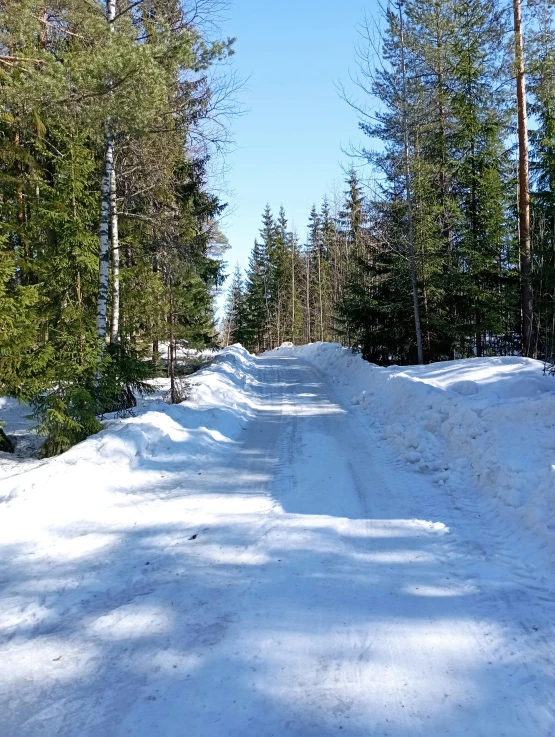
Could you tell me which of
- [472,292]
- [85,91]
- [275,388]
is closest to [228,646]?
[85,91]

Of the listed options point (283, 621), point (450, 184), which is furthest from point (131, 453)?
point (450, 184)

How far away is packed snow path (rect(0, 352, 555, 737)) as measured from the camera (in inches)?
98.4

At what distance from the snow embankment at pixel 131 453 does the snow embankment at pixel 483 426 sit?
3.42 metres

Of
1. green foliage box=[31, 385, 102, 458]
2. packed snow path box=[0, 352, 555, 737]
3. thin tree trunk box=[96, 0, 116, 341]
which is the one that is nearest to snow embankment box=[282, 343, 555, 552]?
packed snow path box=[0, 352, 555, 737]

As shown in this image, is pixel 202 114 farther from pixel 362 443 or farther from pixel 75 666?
pixel 75 666

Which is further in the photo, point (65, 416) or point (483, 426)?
point (65, 416)

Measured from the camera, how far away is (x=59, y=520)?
5086mm

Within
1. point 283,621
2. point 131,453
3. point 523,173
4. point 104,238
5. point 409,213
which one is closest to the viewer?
point 283,621

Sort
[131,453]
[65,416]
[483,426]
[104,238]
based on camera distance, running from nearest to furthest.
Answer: [483,426]
[131,453]
[65,416]
[104,238]

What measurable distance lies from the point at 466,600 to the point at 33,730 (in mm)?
2937

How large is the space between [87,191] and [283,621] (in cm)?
991

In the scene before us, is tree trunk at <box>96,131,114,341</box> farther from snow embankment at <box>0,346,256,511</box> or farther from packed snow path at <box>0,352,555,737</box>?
packed snow path at <box>0,352,555,737</box>

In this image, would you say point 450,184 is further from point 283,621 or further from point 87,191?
point 283,621

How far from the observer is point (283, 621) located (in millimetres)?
3275
